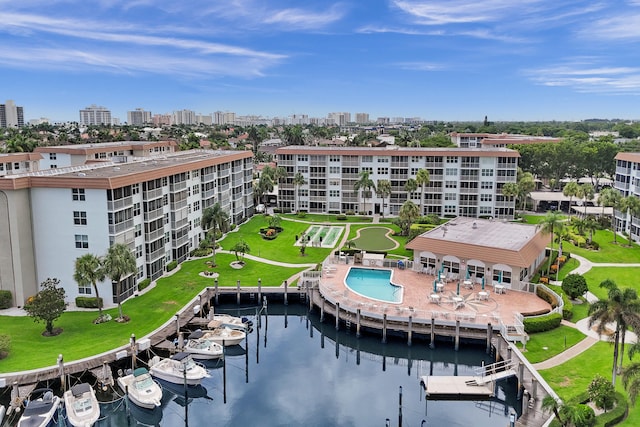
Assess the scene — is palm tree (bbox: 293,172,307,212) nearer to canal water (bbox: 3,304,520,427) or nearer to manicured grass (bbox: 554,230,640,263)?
manicured grass (bbox: 554,230,640,263)

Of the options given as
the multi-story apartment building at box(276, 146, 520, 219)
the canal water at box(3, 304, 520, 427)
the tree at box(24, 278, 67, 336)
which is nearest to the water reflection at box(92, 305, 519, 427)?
the canal water at box(3, 304, 520, 427)

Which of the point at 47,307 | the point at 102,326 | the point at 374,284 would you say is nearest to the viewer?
the point at 47,307

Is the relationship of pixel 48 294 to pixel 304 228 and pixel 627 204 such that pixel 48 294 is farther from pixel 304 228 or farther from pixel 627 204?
pixel 627 204

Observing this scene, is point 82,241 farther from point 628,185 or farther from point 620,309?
point 628,185

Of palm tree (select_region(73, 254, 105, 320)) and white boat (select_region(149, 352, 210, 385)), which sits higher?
palm tree (select_region(73, 254, 105, 320))

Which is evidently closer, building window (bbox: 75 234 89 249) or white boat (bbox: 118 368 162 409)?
white boat (bbox: 118 368 162 409)

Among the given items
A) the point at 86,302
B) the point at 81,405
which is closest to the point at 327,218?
the point at 86,302
